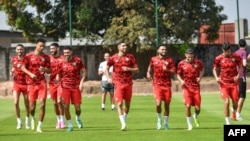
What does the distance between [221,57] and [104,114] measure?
6.21 m

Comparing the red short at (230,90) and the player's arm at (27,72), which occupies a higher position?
the player's arm at (27,72)

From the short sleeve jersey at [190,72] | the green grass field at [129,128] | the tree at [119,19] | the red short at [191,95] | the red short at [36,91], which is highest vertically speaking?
Result: the tree at [119,19]

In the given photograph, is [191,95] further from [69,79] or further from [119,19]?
[119,19]

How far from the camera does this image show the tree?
40000 millimetres

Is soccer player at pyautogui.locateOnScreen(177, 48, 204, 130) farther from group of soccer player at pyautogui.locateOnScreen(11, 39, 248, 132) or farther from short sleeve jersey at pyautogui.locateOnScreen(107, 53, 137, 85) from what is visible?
short sleeve jersey at pyautogui.locateOnScreen(107, 53, 137, 85)

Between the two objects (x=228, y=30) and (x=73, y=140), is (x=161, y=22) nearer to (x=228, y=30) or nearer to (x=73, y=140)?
(x=228, y=30)

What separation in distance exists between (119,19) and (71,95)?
24.9 meters

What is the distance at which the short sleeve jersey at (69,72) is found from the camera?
16.4 metres

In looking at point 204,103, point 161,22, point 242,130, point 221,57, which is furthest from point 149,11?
point 242,130

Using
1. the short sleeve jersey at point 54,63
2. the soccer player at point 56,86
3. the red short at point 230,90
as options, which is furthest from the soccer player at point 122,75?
the red short at point 230,90

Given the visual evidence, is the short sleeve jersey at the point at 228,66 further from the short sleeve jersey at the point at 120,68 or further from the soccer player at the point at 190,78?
the short sleeve jersey at the point at 120,68

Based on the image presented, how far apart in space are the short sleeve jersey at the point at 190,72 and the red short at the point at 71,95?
8.36 ft

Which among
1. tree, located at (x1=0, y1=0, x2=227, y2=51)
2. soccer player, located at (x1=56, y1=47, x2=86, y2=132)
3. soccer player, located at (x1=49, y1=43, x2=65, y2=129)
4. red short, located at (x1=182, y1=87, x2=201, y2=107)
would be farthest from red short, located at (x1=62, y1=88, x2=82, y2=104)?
tree, located at (x1=0, y1=0, x2=227, y2=51)

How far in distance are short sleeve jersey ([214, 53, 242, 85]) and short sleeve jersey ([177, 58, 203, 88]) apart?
0.89 metres
